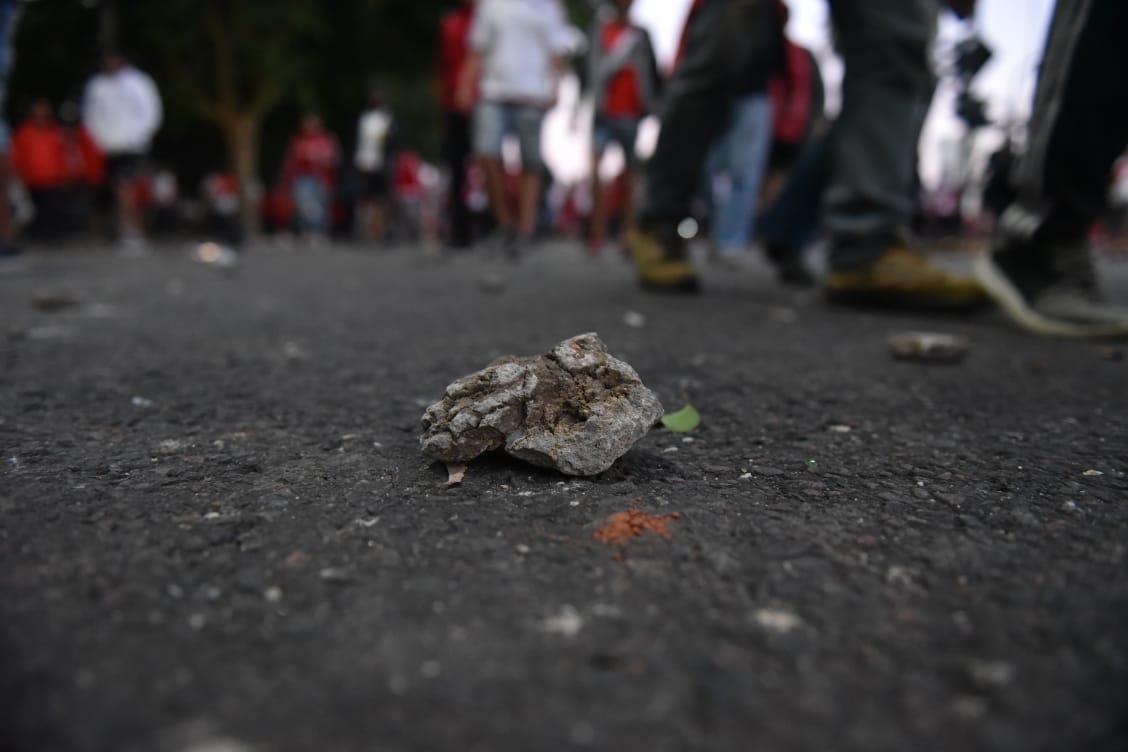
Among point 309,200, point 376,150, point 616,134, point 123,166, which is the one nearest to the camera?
point 616,134

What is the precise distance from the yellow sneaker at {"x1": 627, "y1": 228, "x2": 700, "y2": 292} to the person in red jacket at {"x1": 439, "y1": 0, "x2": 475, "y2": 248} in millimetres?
2926

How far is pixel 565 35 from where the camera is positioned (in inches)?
228

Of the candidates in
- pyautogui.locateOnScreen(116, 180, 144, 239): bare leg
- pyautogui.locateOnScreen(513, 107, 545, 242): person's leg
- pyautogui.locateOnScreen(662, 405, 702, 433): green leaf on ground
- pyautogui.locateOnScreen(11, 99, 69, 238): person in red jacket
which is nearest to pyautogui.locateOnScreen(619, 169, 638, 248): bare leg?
pyautogui.locateOnScreen(513, 107, 545, 242): person's leg

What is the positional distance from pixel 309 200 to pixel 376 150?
2.71m

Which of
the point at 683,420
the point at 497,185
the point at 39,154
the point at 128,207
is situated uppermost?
the point at 39,154

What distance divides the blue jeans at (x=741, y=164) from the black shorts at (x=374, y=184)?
593cm

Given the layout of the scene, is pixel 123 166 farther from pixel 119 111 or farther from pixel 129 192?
pixel 119 111

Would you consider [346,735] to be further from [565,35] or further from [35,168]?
[35,168]

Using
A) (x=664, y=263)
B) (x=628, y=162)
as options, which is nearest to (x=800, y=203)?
(x=664, y=263)

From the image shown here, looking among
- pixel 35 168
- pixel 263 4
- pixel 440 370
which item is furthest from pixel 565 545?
pixel 263 4

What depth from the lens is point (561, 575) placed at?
81cm

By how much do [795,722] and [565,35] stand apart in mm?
5926

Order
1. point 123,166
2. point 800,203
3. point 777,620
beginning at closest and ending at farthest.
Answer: point 777,620 → point 800,203 → point 123,166

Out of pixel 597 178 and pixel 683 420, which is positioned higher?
pixel 597 178
